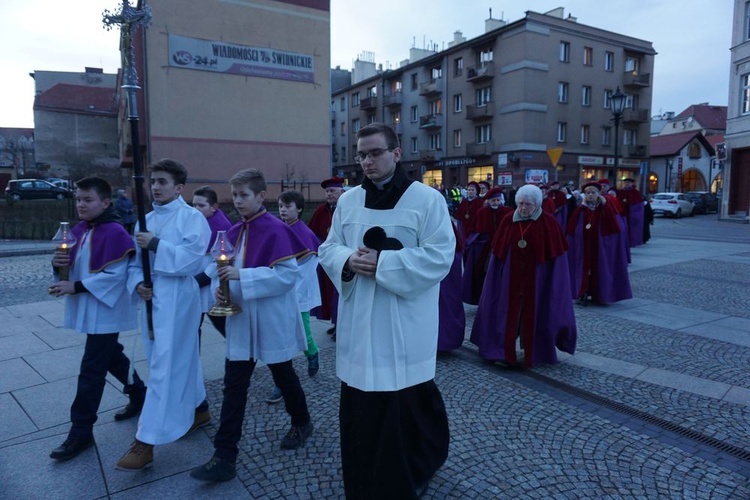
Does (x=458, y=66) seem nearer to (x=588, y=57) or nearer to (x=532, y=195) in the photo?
(x=588, y=57)

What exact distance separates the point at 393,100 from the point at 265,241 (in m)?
45.1

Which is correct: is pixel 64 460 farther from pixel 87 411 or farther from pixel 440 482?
pixel 440 482

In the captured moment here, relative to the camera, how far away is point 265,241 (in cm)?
334

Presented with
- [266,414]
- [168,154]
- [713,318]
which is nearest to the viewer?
[266,414]

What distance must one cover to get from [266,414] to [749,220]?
29.4 m

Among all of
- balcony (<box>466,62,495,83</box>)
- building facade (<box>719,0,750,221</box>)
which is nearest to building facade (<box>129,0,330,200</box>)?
balcony (<box>466,62,495,83</box>)

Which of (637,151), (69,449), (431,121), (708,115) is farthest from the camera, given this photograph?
(708,115)

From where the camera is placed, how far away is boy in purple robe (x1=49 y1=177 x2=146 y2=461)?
3471 millimetres

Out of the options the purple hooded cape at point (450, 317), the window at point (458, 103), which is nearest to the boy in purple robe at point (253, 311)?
the purple hooded cape at point (450, 317)

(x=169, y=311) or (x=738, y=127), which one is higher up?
(x=738, y=127)

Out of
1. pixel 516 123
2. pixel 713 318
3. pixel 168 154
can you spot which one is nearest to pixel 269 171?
pixel 168 154

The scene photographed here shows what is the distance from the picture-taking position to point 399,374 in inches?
105

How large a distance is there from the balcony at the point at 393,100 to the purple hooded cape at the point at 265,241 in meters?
44.5

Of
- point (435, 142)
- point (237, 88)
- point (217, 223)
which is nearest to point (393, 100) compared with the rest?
point (435, 142)
